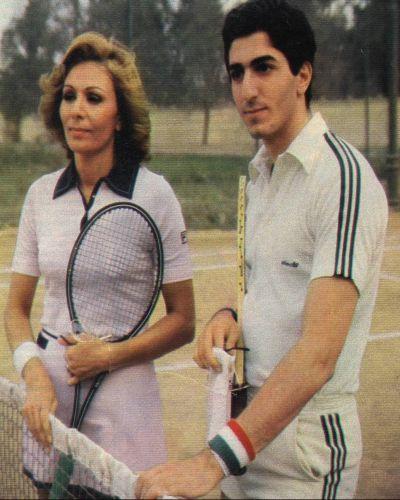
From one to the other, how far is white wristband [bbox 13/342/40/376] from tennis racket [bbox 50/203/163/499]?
58 millimetres

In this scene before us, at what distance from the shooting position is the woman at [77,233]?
A: 117 cm

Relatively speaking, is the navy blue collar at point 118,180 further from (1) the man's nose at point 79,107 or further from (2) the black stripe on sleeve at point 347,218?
(2) the black stripe on sleeve at point 347,218

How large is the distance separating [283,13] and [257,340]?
0.32 m

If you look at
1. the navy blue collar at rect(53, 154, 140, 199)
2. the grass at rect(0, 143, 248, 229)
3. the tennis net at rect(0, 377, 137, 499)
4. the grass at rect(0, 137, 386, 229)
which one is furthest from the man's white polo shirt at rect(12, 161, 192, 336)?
the grass at rect(0, 143, 248, 229)

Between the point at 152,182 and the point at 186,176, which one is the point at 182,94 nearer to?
the point at 186,176

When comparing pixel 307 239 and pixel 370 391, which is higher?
pixel 307 239

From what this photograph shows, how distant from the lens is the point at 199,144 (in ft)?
12.6

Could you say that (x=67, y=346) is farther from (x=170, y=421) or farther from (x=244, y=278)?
(x=170, y=421)

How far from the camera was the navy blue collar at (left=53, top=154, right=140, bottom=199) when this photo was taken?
1168 millimetres

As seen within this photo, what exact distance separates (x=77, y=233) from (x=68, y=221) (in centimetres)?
2

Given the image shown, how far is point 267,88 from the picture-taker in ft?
3.05

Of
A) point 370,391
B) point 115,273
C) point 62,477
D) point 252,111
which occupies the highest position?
point 252,111

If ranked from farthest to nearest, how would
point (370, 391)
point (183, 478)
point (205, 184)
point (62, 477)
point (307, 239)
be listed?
1. point (205, 184)
2. point (370, 391)
3. point (62, 477)
4. point (307, 239)
5. point (183, 478)

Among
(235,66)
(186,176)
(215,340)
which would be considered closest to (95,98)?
(235,66)
